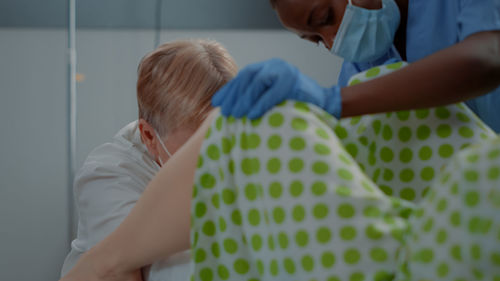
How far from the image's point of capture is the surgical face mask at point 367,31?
124 centimetres

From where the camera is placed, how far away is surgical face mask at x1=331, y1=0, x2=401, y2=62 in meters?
1.24

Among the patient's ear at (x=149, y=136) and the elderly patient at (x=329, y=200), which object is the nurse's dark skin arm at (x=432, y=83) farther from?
the patient's ear at (x=149, y=136)

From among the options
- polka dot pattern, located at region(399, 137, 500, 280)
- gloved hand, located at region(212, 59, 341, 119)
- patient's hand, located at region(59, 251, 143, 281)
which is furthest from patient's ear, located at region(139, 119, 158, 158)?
polka dot pattern, located at region(399, 137, 500, 280)

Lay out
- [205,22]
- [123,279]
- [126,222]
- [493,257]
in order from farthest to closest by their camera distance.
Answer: [205,22], [123,279], [126,222], [493,257]

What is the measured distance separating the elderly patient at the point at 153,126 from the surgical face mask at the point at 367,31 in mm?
409

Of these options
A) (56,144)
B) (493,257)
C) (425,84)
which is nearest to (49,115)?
(56,144)

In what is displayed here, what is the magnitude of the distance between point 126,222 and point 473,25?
2.31ft

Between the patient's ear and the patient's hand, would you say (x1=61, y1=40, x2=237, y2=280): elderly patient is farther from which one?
the patient's hand

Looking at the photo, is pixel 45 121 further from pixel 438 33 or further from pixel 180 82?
pixel 438 33

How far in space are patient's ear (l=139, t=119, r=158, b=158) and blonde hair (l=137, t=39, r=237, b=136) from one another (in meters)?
0.01

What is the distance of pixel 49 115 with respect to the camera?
303 centimetres

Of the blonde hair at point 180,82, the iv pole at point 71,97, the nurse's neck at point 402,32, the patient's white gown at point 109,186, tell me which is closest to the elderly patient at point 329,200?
the nurse's neck at point 402,32

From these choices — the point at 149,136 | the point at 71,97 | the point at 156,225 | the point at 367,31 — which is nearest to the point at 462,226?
the point at 156,225

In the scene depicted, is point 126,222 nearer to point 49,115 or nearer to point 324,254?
point 324,254
